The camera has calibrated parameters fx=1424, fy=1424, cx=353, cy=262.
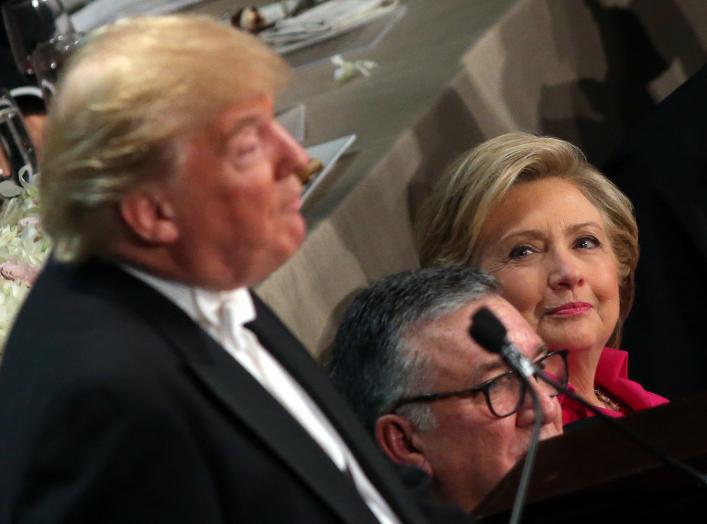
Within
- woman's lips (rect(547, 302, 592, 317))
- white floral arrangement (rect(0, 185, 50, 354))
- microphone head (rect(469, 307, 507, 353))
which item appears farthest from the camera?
woman's lips (rect(547, 302, 592, 317))

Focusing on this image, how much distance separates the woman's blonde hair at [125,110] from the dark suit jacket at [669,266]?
56.5 inches

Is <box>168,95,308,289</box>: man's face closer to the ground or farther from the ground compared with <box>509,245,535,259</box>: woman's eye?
farther from the ground

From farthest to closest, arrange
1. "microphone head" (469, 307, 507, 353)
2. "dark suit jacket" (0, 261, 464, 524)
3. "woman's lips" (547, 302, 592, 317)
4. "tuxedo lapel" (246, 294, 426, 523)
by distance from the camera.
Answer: "woman's lips" (547, 302, 592, 317) → "microphone head" (469, 307, 507, 353) → "tuxedo lapel" (246, 294, 426, 523) → "dark suit jacket" (0, 261, 464, 524)

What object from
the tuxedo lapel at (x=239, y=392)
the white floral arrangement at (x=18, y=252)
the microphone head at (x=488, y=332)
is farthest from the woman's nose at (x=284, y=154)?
the white floral arrangement at (x=18, y=252)

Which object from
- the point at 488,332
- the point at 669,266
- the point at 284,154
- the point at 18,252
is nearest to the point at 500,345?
the point at 488,332

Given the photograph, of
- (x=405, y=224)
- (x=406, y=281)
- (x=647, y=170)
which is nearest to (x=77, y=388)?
(x=406, y=281)

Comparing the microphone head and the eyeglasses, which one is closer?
the microphone head

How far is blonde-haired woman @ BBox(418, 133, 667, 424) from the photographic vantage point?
1856mm

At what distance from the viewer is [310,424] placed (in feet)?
3.43

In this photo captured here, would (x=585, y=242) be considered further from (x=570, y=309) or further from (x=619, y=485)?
(x=619, y=485)

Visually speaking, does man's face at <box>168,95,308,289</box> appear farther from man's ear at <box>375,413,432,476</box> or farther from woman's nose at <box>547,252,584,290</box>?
woman's nose at <box>547,252,584,290</box>

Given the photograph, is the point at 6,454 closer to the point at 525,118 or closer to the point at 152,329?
the point at 152,329

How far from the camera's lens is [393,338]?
1.57 metres

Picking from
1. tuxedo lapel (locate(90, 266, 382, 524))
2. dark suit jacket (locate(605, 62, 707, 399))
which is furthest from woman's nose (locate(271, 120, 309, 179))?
dark suit jacket (locate(605, 62, 707, 399))
